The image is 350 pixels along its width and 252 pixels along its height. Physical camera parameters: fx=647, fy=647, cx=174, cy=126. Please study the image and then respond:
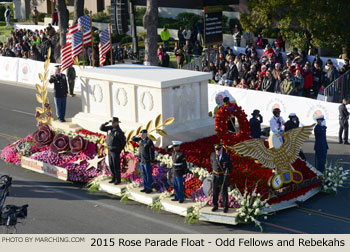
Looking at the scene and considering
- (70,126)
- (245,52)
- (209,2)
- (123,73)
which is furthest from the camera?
(209,2)

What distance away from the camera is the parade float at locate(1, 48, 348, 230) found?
1404cm

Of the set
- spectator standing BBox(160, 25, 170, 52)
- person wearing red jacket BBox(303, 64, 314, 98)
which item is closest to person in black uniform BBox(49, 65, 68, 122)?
person wearing red jacket BBox(303, 64, 314, 98)

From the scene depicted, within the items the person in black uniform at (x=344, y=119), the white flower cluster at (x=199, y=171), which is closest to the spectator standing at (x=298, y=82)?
the person in black uniform at (x=344, y=119)

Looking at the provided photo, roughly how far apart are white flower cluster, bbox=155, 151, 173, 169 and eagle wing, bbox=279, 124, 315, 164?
2.65 m

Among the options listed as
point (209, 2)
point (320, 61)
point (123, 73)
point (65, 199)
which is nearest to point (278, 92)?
point (320, 61)

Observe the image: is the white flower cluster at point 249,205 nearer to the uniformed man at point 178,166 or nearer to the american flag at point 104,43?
the uniformed man at point 178,166

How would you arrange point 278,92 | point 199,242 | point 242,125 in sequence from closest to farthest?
1. point 199,242
2. point 242,125
3. point 278,92

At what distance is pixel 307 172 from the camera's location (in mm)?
15727

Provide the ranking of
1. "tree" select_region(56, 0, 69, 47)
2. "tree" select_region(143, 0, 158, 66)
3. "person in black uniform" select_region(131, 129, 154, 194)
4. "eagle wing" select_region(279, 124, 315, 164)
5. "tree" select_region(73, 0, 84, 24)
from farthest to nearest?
"tree" select_region(56, 0, 69, 47)
"tree" select_region(73, 0, 84, 24)
"tree" select_region(143, 0, 158, 66)
"eagle wing" select_region(279, 124, 315, 164)
"person in black uniform" select_region(131, 129, 154, 194)

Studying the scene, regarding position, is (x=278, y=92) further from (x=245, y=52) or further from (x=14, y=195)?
(x=14, y=195)

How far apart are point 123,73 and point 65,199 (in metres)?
4.07

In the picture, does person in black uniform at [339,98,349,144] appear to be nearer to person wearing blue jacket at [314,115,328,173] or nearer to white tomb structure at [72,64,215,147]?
person wearing blue jacket at [314,115,328,173]

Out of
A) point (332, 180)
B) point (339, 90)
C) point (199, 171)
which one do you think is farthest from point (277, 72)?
point (199, 171)

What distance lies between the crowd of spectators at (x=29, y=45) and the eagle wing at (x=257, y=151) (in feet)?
75.0
